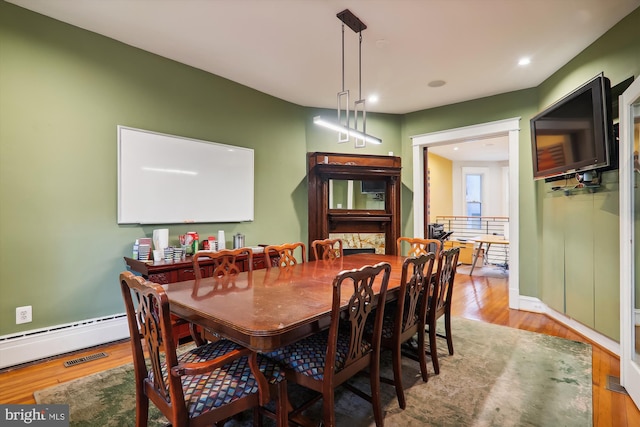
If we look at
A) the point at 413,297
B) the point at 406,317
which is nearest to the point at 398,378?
the point at 406,317

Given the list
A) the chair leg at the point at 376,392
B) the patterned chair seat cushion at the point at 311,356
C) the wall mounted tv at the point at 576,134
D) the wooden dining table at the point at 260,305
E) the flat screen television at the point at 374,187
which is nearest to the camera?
the wooden dining table at the point at 260,305

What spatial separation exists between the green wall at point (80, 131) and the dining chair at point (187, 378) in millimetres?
1758

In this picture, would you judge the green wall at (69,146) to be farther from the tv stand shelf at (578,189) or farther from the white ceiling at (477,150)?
the white ceiling at (477,150)

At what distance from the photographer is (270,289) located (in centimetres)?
195

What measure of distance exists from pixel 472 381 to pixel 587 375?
0.91 meters

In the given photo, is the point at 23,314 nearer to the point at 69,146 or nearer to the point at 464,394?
the point at 69,146

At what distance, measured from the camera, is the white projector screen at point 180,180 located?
303cm

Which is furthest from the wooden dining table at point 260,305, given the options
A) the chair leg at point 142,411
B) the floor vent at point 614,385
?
the floor vent at point 614,385

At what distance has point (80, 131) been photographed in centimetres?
279

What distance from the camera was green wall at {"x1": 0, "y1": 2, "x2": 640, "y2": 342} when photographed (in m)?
2.50

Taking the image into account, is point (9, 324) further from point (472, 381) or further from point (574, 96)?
point (574, 96)

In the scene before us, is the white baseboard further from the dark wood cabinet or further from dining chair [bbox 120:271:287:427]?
dining chair [bbox 120:271:287:427]

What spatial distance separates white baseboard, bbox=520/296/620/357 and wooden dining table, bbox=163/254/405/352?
214 centimetres

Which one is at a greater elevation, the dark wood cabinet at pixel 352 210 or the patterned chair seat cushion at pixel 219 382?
the dark wood cabinet at pixel 352 210
